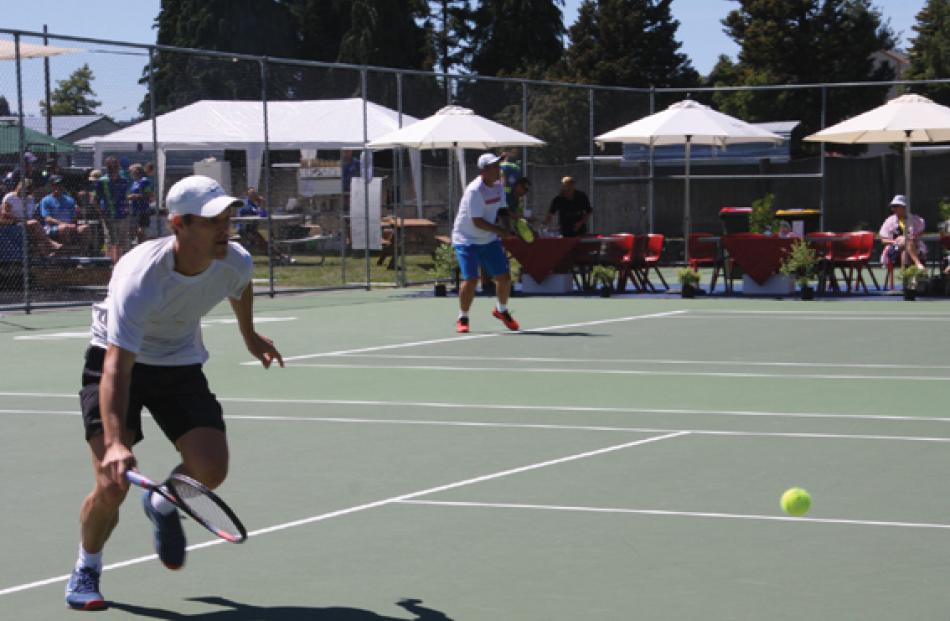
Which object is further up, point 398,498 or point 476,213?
point 476,213

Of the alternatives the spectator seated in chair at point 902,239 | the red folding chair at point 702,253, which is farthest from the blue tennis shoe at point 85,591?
the red folding chair at point 702,253

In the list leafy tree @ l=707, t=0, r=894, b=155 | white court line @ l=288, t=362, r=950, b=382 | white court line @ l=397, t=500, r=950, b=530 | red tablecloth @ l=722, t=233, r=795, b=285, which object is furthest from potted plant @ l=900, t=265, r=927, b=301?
leafy tree @ l=707, t=0, r=894, b=155

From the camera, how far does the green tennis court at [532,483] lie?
5.55 metres

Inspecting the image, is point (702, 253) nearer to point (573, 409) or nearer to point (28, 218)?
point (28, 218)

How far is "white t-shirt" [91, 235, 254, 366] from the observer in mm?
5176

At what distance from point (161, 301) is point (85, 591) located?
101cm

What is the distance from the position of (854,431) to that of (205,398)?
4.88 meters

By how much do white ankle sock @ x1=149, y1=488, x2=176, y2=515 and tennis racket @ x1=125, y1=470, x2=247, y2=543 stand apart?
7.9 inches

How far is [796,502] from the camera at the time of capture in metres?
6.68

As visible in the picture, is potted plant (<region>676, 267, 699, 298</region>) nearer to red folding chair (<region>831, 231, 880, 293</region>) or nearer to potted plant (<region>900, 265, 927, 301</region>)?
red folding chair (<region>831, 231, 880, 293</region>)

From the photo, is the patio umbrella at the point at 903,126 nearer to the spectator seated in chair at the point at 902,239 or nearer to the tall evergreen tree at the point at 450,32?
the spectator seated in chair at the point at 902,239

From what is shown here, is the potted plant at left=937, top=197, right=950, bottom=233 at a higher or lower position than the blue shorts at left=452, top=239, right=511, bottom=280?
higher

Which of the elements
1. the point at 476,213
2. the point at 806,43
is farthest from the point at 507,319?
the point at 806,43

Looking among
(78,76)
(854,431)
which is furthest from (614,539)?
(78,76)
